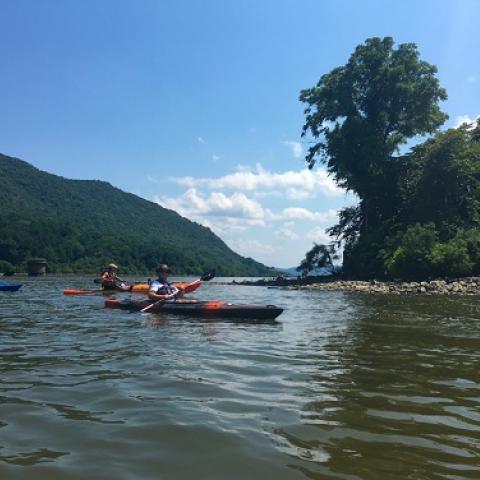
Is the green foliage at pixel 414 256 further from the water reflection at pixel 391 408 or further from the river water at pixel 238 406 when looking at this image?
the river water at pixel 238 406

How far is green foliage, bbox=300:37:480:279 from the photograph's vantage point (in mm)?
37250

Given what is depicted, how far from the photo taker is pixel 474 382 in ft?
21.9

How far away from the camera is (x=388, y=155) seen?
1642 inches

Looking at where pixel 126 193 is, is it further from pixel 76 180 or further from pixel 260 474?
pixel 260 474

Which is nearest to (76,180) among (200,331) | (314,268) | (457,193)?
(314,268)

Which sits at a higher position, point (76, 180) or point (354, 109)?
point (76, 180)

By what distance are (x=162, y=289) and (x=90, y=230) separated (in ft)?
366

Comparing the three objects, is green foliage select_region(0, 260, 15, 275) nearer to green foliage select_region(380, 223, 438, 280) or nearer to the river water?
green foliage select_region(380, 223, 438, 280)

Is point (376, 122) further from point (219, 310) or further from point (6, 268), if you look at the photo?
point (6, 268)

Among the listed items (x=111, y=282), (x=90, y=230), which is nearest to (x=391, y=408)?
(x=111, y=282)

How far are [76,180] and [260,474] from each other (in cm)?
15811

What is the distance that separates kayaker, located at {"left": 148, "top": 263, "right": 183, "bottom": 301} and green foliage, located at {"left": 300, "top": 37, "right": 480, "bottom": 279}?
70.0 ft

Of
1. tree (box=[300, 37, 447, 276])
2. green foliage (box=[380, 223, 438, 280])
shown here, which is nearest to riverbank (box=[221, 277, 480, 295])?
green foliage (box=[380, 223, 438, 280])

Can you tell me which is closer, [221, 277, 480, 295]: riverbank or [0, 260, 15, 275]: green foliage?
[221, 277, 480, 295]: riverbank
